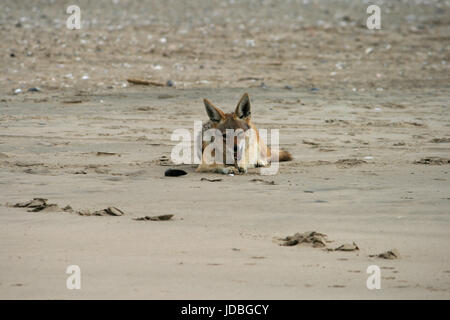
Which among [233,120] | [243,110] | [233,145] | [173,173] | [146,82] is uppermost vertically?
[146,82]

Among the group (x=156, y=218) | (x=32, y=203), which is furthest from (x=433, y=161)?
(x=32, y=203)

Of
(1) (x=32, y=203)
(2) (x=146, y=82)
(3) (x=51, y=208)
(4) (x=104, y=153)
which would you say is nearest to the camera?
(3) (x=51, y=208)

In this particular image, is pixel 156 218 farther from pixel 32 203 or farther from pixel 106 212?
pixel 32 203

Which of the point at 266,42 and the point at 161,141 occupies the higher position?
the point at 266,42

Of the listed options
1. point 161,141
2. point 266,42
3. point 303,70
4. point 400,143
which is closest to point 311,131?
point 400,143

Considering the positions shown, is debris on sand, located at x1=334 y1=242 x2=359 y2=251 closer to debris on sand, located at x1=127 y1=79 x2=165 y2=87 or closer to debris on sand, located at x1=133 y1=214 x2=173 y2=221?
debris on sand, located at x1=133 y1=214 x2=173 y2=221

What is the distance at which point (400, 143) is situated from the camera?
898 centimetres

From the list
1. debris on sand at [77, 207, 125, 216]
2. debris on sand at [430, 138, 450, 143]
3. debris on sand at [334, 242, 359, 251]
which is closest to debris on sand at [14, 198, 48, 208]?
debris on sand at [77, 207, 125, 216]

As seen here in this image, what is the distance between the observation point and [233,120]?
7785 mm

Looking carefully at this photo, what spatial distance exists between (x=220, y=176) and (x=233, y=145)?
0.39 meters

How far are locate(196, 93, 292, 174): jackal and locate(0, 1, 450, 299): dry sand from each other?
0.25m

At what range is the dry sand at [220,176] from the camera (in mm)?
4355

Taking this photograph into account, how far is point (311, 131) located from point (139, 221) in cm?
470
